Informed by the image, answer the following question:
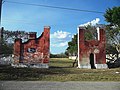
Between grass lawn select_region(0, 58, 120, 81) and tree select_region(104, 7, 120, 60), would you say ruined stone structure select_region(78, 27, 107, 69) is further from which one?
grass lawn select_region(0, 58, 120, 81)

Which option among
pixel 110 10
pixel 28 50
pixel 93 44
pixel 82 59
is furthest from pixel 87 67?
pixel 110 10

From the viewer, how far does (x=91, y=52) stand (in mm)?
37438

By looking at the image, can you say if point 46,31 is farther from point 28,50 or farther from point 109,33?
point 109,33

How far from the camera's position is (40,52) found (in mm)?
35938

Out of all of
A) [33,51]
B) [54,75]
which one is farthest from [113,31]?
[54,75]

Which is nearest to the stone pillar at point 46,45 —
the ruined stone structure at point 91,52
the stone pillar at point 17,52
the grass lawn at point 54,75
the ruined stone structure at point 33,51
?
the ruined stone structure at point 33,51

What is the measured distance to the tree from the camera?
43375mm

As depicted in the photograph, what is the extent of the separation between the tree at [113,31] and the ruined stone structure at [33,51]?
45.4 ft

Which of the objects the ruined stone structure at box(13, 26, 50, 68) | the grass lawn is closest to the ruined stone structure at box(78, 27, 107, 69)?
the ruined stone structure at box(13, 26, 50, 68)

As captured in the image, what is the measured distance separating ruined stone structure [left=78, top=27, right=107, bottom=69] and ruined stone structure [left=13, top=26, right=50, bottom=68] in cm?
499

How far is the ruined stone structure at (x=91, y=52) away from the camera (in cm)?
3684

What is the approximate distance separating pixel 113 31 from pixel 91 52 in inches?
454

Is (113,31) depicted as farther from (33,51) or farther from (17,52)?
(17,52)

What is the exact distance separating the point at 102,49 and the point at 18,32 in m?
29.1
